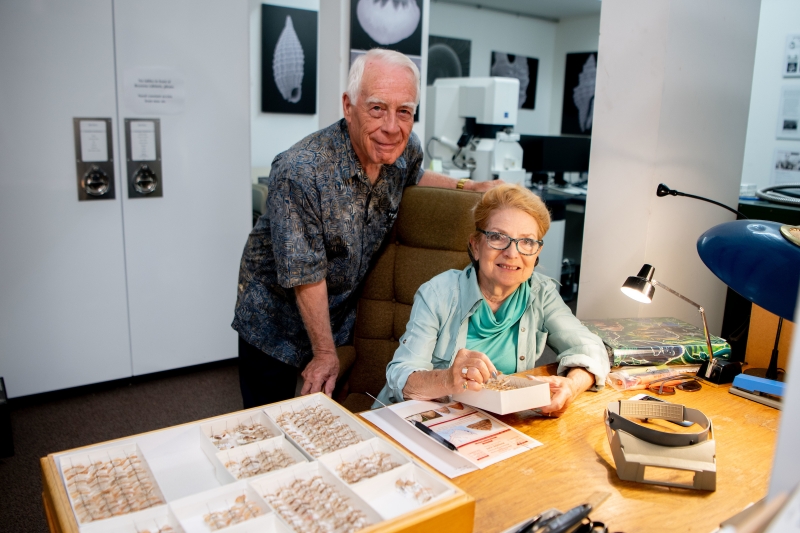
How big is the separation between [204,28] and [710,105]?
2.37 m

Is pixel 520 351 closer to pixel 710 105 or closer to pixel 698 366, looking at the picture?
pixel 698 366

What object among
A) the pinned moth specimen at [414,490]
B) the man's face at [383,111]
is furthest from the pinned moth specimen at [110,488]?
the man's face at [383,111]

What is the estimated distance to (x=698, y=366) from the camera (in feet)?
6.04

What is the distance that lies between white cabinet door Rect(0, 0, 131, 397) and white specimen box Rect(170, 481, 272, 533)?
99.9 inches


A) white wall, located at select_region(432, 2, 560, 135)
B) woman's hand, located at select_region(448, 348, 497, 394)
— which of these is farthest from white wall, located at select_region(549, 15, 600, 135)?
woman's hand, located at select_region(448, 348, 497, 394)

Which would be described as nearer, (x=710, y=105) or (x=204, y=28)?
(x=710, y=105)

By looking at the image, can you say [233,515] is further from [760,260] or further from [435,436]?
[760,260]

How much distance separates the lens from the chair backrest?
2.09 m

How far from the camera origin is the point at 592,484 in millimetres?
1242

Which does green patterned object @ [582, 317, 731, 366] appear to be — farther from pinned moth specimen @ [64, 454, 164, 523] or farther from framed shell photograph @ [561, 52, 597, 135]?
framed shell photograph @ [561, 52, 597, 135]

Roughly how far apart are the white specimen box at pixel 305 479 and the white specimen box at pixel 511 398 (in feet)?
1.50

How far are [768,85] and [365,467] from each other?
165 inches

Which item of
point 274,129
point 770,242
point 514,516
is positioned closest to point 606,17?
point 770,242

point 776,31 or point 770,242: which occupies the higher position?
point 776,31
